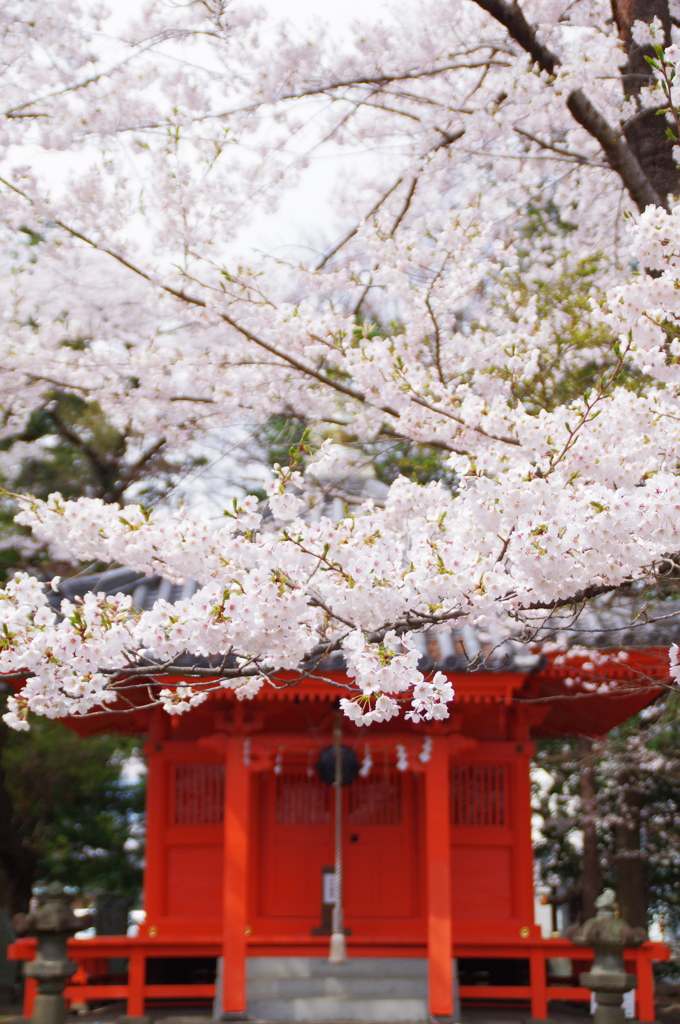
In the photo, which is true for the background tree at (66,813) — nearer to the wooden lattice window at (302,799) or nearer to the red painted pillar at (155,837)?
the red painted pillar at (155,837)

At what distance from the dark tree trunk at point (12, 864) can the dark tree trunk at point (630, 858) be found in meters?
7.50

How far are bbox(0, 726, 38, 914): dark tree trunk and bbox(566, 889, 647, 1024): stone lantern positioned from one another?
753 cm

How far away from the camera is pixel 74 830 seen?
15.4 meters

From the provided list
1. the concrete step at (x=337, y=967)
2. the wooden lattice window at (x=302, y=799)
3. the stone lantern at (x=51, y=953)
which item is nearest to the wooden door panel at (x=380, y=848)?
the wooden lattice window at (x=302, y=799)

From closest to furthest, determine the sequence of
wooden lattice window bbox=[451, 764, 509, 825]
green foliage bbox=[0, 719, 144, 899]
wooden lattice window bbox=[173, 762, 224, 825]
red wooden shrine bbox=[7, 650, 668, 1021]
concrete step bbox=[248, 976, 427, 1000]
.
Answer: concrete step bbox=[248, 976, 427, 1000], red wooden shrine bbox=[7, 650, 668, 1021], wooden lattice window bbox=[451, 764, 509, 825], wooden lattice window bbox=[173, 762, 224, 825], green foliage bbox=[0, 719, 144, 899]

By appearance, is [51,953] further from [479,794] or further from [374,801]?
[479,794]

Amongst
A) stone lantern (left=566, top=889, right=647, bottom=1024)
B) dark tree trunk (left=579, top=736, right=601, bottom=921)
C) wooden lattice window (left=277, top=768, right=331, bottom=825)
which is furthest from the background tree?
stone lantern (left=566, top=889, right=647, bottom=1024)

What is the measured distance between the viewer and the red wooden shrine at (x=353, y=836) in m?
7.70

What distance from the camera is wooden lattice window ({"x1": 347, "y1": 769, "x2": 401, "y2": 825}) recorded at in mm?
8734

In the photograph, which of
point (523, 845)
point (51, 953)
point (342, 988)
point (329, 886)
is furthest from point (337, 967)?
point (51, 953)

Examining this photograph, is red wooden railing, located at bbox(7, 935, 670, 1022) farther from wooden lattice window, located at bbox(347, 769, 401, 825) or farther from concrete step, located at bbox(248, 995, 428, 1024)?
wooden lattice window, located at bbox(347, 769, 401, 825)

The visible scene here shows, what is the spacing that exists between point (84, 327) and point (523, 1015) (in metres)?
7.79

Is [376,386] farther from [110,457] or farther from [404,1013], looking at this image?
[110,457]

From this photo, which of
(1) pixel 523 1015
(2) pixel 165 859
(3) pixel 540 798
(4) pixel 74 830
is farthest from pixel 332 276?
(4) pixel 74 830
